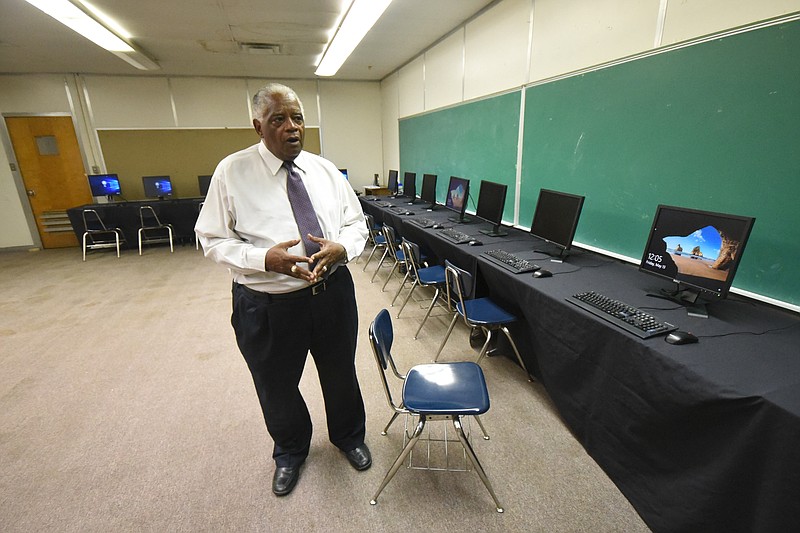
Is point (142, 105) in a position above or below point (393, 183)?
above

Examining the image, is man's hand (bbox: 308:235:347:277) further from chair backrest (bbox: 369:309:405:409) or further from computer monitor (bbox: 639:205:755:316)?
computer monitor (bbox: 639:205:755:316)

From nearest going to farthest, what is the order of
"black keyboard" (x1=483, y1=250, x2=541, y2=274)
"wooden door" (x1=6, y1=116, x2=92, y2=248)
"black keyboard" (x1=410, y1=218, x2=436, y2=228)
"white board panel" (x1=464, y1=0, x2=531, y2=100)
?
"black keyboard" (x1=483, y1=250, x2=541, y2=274)
"white board panel" (x1=464, y1=0, x2=531, y2=100)
"black keyboard" (x1=410, y1=218, x2=436, y2=228)
"wooden door" (x1=6, y1=116, x2=92, y2=248)

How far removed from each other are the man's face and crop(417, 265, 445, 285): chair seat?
188cm

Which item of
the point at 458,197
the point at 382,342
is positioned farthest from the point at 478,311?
the point at 458,197

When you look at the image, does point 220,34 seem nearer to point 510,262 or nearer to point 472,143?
point 472,143

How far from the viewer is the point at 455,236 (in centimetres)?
324

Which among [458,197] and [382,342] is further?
[458,197]

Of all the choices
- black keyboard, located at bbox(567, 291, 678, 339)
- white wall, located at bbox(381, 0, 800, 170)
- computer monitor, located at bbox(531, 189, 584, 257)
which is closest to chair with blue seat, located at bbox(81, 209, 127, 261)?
white wall, located at bbox(381, 0, 800, 170)

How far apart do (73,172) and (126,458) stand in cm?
676

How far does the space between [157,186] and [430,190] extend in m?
5.03

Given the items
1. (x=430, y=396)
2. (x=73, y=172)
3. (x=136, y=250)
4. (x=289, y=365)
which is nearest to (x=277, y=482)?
(x=289, y=365)

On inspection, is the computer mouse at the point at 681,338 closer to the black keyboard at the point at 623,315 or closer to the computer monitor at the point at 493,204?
the black keyboard at the point at 623,315

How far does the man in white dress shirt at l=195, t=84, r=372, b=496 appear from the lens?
1353mm

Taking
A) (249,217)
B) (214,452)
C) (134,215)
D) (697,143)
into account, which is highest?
(697,143)
